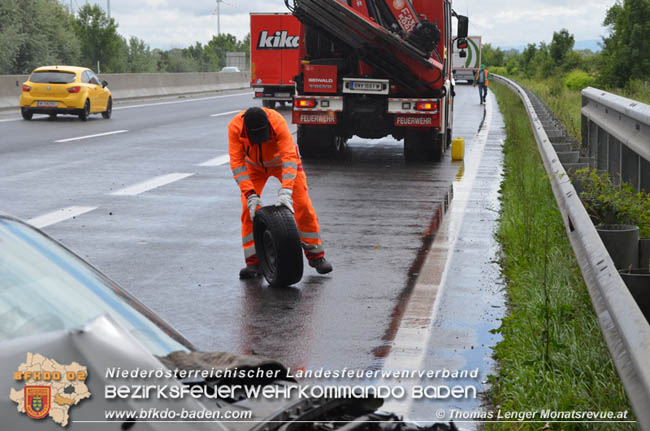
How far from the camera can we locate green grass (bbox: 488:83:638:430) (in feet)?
14.7

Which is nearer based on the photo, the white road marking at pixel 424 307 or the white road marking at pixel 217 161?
the white road marking at pixel 424 307

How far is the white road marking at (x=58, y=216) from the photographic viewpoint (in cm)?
1028

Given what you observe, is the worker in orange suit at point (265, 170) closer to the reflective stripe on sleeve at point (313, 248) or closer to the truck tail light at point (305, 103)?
the reflective stripe on sleeve at point (313, 248)

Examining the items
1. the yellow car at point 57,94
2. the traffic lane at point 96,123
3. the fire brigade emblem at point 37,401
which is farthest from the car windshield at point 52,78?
the fire brigade emblem at point 37,401

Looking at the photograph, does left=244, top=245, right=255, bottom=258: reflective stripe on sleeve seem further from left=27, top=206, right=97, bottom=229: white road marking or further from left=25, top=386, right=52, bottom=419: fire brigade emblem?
left=25, top=386, right=52, bottom=419: fire brigade emblem

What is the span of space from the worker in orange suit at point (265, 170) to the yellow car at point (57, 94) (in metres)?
20.0

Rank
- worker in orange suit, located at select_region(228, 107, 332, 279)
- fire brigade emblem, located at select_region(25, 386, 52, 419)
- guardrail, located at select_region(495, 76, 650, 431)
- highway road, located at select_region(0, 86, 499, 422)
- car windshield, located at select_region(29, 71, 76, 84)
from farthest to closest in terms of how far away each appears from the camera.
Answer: car windshield, located at select_region(29, 71, 76, 84)
worker in orange suit, located at select_region(228, 107, 332, 279)
highway road, located at select_region(0, 86, 499, 422)
guardrail, located at select_region(495, 76, 650, 431)
fire brigade emblem, located at select_region(25, 386, 52, 419)

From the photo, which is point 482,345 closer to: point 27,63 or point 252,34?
point 252,34

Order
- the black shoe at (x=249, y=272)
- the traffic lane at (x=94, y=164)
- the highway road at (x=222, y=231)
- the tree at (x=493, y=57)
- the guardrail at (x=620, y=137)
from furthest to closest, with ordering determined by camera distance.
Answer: the tree at (x=493, y=57)
the traffic lane at (x=94, y=164)
the black shoe at (x=249, y=272)
the guardrail at (x=620, y=137)
the highway road at (x=222, y=231)

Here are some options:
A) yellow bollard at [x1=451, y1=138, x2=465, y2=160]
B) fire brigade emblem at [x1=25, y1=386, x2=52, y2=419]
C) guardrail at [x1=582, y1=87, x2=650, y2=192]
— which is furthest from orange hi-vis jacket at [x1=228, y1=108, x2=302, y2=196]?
yellow bollard at [x1=451, y1=138, x2=465, y2=160]

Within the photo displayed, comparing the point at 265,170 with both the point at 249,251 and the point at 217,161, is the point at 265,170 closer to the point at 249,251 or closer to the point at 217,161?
the point at 249,251

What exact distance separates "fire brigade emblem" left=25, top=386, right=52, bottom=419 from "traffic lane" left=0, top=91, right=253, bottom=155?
16.6 meters

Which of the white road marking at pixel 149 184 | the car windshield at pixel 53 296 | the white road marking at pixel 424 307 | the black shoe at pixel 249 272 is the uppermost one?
the car windshield at pixel 53 296

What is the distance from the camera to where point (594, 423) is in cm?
410
